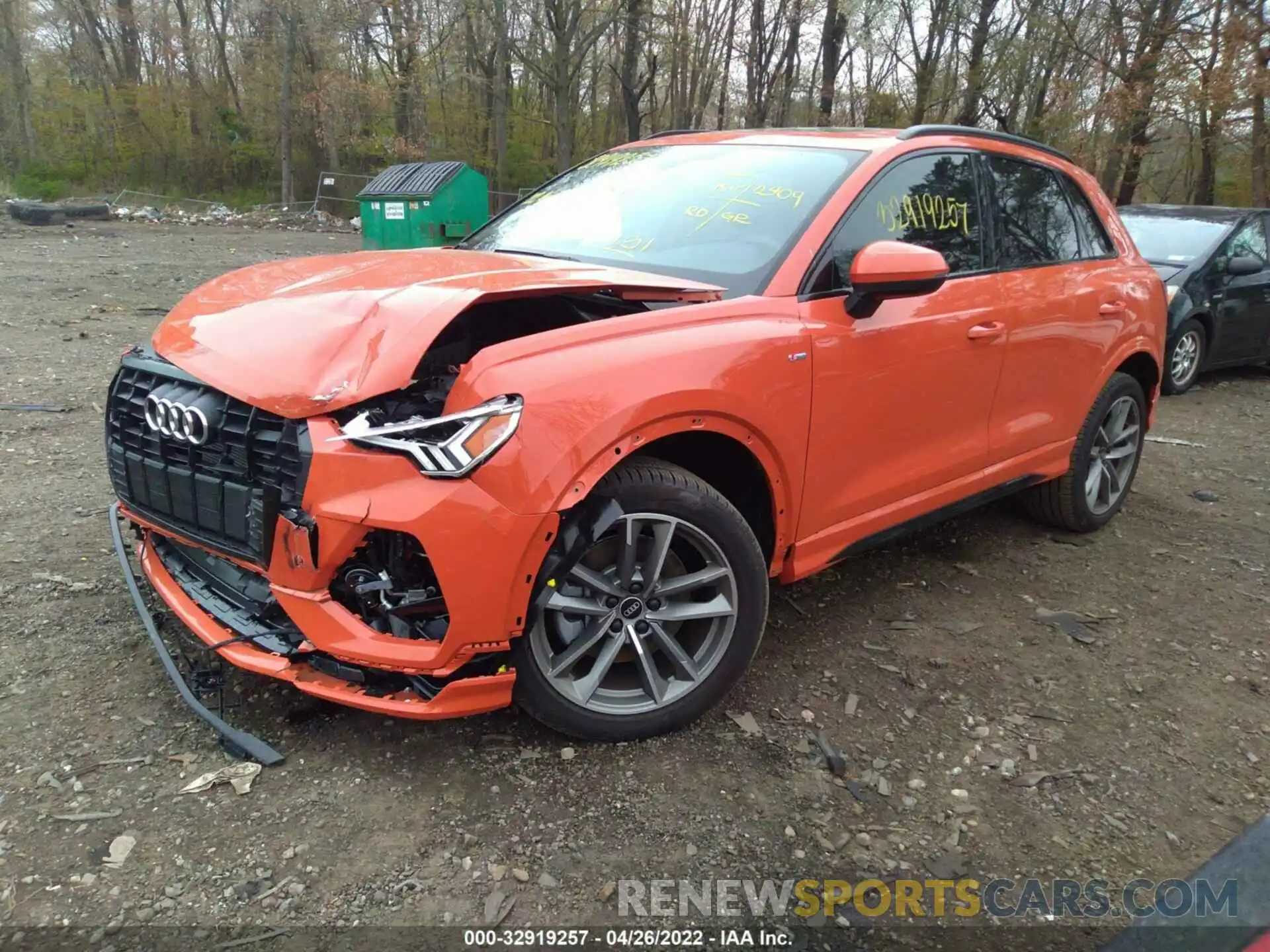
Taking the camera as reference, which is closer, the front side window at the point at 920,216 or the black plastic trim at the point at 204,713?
the black plastic trim at the point at 204,713

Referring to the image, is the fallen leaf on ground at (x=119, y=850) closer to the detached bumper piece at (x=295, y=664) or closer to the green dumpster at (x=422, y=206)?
the detached bumper piece at (x=295, y=664)

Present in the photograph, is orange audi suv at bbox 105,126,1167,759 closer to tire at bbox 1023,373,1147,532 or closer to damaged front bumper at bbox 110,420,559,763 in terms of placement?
damaged front bumper at bbox 110,420,559,763

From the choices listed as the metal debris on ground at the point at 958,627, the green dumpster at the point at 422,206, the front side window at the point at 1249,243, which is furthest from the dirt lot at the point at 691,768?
the green dumpster at the point at 422,206

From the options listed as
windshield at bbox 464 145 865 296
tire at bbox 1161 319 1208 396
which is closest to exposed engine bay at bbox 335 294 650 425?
windshield at bbox 464 145 865 296

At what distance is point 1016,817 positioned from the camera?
2.53 meters

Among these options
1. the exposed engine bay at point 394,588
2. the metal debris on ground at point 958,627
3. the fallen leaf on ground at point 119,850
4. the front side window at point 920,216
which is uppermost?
the front side window at point 920,216

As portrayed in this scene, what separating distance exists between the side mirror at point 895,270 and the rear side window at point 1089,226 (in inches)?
71.0

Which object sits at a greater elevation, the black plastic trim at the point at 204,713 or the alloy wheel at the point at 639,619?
the alloy wheel at the point at 639,619

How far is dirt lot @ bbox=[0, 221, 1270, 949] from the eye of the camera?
2172 mm

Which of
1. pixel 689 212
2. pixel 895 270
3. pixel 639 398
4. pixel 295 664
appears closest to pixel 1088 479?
pixel 895 270

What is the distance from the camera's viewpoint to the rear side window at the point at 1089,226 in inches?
167

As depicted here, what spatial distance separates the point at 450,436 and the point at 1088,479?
138 inches

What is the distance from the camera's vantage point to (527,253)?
11.6 ft

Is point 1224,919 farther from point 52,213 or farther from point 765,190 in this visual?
point 52,213
